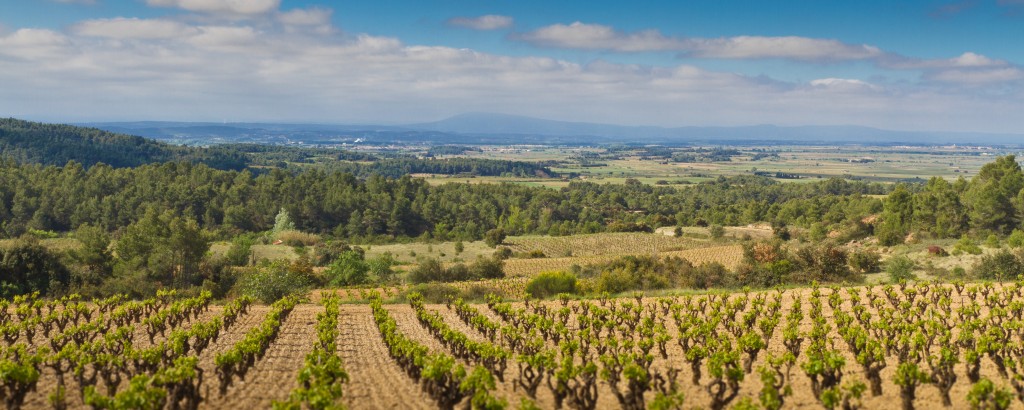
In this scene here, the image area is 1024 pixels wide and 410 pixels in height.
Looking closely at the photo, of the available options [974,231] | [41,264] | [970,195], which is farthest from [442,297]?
[970,195]

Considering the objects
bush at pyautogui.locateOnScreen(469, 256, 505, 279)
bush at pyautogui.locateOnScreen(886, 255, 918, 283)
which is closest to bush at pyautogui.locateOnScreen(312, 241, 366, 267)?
bush at pyautogui.locateOnScreen(469, 256, 505, 279)

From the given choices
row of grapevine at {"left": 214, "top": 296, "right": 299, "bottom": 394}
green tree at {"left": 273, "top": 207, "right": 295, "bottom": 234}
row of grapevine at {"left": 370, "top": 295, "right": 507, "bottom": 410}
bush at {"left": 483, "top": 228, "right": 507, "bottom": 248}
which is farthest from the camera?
green tree at {"left": 273, "top": 207, "right": 295, "bottom": 234}

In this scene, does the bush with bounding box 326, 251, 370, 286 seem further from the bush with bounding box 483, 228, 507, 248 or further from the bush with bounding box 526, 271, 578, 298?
the bush with bounding box 483, 228, 507, 248

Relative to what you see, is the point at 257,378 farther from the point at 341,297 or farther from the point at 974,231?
the point at 974,231

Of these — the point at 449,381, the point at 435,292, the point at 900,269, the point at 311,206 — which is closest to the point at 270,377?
the point at 449,381

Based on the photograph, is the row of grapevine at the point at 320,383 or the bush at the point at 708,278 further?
the bush at the point at 708,278

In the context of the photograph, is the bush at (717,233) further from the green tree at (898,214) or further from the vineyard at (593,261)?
the vineyard at (593,261)

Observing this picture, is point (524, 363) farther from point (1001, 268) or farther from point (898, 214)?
point (898, 214)

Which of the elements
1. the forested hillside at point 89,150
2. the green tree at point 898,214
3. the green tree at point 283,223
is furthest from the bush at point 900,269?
the forested hillside at point 89,150
